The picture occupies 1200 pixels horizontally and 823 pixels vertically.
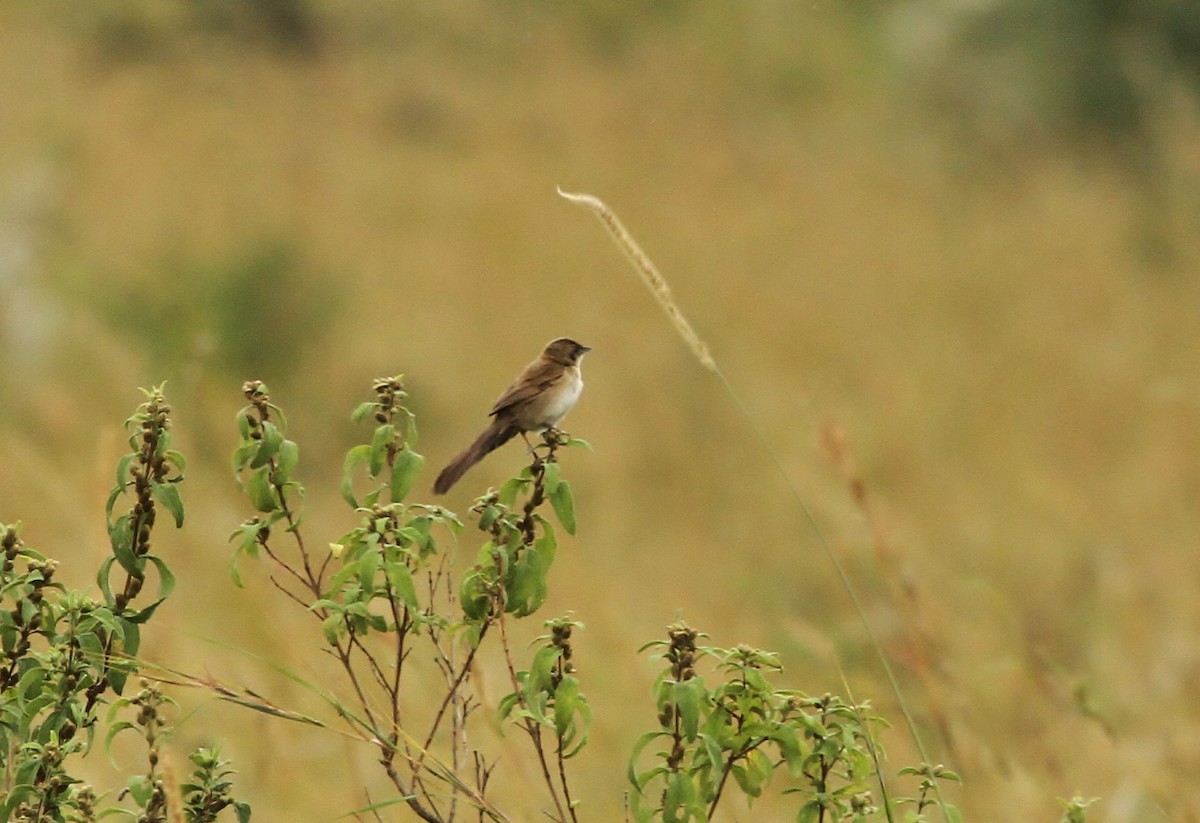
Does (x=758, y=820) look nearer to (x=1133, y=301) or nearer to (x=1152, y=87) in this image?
(x=1133, y=301)

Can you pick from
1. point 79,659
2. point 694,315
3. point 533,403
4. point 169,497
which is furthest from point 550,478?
point 694,315

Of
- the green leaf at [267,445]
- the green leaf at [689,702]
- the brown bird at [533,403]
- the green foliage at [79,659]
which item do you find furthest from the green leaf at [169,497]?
the brown bird at [533,403]

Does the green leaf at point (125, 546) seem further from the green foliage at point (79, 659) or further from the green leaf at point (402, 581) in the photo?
the green leaf at point (402, 581)

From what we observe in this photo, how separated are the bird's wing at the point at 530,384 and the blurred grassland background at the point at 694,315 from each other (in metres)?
0.51

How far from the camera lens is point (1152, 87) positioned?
1085cm

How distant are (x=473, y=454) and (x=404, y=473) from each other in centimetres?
57

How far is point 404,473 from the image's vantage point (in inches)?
77.4

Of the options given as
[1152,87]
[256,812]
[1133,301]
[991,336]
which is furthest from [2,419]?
[1152,87]

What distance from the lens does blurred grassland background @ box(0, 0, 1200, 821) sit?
4355 millimetres

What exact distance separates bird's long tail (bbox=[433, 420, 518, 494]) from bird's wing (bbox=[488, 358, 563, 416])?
0.12 feet

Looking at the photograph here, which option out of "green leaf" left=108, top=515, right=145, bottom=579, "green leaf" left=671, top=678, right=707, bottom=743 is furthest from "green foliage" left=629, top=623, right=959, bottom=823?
"green leaf" left=108, top=515, right=145, bottom=579

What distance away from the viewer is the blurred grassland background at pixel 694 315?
436 cm

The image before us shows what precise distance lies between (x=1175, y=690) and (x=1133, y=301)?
17.7 ft

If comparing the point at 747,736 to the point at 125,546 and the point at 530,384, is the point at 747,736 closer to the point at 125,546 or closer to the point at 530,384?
the point at 125,546
